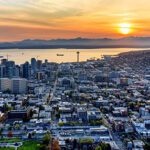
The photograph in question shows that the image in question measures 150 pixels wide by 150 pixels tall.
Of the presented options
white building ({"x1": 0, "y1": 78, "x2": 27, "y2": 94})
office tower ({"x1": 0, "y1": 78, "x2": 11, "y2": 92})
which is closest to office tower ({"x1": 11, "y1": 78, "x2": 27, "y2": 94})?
white building ({"x1": 0, "y1": 78, "x2": 27, "y2": 94})

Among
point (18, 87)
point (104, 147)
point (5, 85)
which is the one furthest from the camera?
point (5, 85)

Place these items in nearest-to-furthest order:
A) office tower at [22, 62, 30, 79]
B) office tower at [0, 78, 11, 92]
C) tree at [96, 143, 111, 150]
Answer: tree at [96, 143, 111, 150], office tower at [0, 78, 11, 92], office tower at [22, 62, 30, 79]

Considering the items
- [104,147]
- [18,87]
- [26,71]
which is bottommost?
[104,147]

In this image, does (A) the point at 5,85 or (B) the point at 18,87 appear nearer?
(B) the point at 18,87

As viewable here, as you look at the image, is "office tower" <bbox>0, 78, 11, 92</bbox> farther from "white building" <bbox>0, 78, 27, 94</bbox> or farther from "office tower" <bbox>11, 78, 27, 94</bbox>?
"office tower" <bbox>11, 78, 27, 94</bbox>

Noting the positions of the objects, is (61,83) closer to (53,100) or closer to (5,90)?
(5,90)

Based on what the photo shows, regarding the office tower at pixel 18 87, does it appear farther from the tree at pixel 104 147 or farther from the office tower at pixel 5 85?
the tree at pixel 104 147

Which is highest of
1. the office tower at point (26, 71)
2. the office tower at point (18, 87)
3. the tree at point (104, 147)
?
the office tower at point (26, 71)

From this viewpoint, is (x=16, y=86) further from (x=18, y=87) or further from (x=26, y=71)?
(x=26, y=71)

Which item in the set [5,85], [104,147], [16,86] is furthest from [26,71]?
[104,147]

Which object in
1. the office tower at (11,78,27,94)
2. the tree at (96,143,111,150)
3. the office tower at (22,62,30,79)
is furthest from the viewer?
the office tower at (22,62,30,79)

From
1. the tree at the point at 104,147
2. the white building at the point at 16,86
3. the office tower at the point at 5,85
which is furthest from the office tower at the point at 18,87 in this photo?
the tree at the point at 104,147

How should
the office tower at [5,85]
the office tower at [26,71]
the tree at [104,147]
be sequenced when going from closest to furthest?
the tree at [104,147], the office tower at [5,85], the office tower at [26,71]
